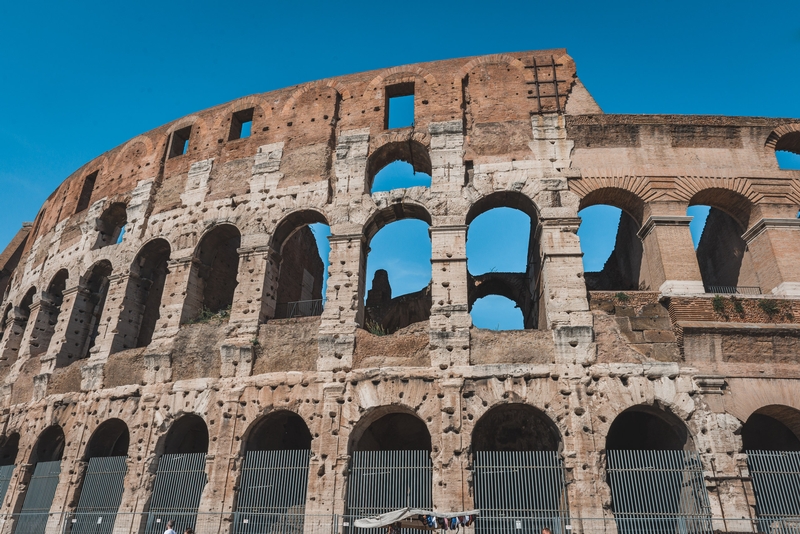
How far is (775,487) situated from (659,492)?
5.67ft

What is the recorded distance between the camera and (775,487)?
881 centimetres

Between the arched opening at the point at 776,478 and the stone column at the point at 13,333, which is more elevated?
the stone column at the point at 13,333

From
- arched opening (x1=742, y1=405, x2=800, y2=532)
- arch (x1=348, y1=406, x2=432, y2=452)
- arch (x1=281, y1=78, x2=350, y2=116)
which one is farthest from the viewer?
arch (x1=281, y1=78, x2=350, y2=116)

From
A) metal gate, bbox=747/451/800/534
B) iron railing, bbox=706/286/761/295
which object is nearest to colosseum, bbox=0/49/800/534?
metal gate, bbox=747/451/800/534

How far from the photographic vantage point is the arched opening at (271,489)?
9602 millimetres

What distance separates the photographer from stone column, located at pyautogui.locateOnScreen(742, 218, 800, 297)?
1030 cm

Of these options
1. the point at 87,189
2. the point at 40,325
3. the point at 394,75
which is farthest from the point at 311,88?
the point at 40,325

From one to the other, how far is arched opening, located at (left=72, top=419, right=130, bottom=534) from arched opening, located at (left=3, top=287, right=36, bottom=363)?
611 cm

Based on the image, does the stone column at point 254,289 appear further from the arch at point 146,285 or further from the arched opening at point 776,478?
Result: the arched opening at point 776,478

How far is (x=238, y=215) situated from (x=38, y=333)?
716cm

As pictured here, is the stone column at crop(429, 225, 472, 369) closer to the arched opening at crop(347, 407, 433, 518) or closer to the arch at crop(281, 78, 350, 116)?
the arched opening at crop(347, 407, 433, 518)

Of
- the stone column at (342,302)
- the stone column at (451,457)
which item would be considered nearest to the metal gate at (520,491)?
the stone column at (451,457)

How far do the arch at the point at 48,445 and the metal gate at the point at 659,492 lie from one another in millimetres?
11623

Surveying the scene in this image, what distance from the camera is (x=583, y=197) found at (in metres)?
11.4
